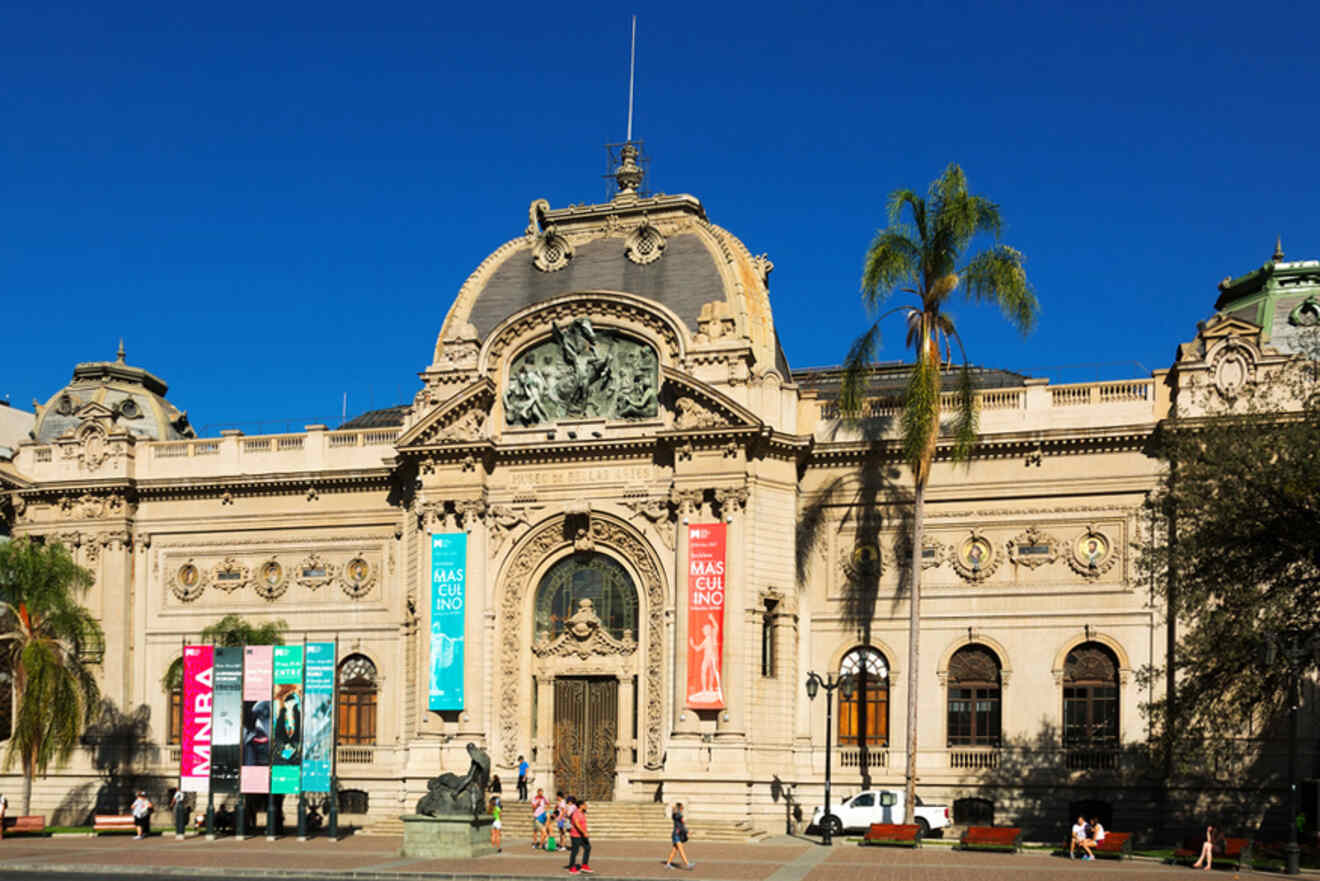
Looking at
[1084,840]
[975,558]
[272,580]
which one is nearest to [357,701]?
[272,580]

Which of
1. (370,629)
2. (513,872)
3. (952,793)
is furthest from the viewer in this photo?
(370,629)

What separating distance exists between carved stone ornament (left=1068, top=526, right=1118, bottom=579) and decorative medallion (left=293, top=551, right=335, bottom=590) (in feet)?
90.3

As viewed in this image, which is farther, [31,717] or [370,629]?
[370,629]

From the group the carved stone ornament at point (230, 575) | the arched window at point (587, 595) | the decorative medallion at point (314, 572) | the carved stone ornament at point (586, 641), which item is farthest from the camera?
the carved stone ornament at point (230, 575)

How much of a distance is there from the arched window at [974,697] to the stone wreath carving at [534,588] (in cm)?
992

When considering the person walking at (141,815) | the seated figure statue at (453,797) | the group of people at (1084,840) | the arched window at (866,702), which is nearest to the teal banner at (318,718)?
A: the seated figure statue at (453,797)

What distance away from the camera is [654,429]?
2084 inches

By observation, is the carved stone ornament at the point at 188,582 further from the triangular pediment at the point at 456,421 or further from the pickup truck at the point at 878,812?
the pickup truck at the point at 878,812

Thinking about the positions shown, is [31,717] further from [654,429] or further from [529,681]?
[654,429]

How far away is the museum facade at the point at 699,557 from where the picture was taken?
50125mm

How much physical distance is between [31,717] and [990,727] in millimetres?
32279

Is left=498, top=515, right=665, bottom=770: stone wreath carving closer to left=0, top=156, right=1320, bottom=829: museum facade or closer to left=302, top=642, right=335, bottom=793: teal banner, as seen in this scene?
left=0, top=156, right=1320, bottom=829: museum facade

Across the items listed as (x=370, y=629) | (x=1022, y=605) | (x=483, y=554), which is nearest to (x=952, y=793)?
(x=1022, y=605)

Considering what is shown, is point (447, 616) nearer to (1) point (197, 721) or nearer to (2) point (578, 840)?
(1) point (197, 721)
